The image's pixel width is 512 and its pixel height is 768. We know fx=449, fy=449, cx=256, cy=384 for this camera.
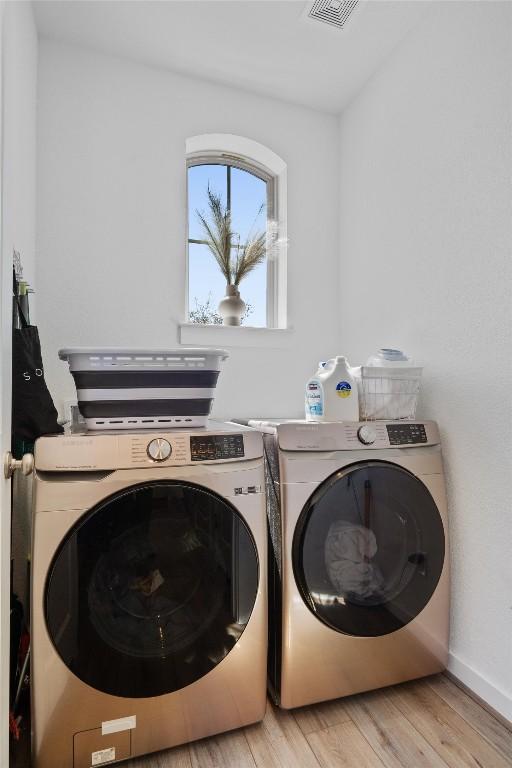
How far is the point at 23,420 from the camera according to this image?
1.26 metres

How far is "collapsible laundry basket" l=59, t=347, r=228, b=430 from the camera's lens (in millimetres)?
1321

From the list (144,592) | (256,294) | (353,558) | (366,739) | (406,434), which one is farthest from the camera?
(256,294)

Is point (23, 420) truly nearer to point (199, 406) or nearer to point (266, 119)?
point (199, 406)

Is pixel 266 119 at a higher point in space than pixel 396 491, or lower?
higher

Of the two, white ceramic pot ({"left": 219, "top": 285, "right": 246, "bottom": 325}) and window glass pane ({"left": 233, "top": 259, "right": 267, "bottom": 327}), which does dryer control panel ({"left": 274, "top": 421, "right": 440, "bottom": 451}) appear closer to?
white ceramic pot ({"left": 219, "top": 285, "right": 246, "bottom": 325})

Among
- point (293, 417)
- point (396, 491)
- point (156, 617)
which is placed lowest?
point (156, 617)

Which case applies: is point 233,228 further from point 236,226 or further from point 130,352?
point 130,352

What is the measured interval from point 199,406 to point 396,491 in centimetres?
72

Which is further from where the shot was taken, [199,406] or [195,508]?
[199,406]

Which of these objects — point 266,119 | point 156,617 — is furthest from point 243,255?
point 156,617

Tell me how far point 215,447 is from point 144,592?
432mm

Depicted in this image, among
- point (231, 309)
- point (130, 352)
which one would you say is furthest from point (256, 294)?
point (130, 352)

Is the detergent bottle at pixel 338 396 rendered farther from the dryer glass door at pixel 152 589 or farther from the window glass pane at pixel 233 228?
the window glass pane at pixel 233 228

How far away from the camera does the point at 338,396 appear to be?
5.23 ft
